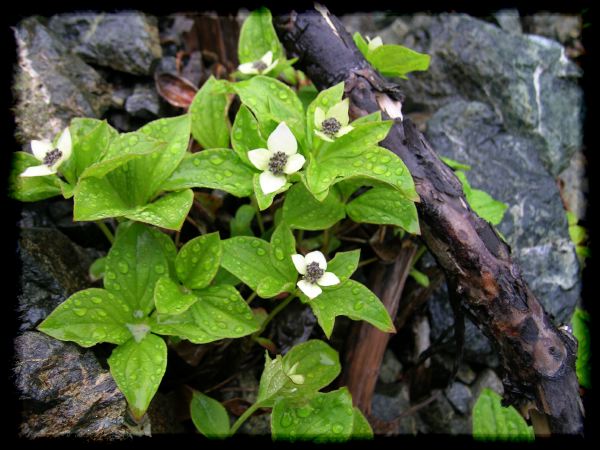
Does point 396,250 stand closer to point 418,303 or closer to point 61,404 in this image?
point 418,303

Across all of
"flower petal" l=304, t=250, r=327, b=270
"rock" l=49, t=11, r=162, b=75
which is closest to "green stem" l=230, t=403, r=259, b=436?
"flower petal" l=304, t=250, r=327, b=270

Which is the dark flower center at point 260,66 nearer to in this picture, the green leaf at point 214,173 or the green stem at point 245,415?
the green leaf at point 214,173

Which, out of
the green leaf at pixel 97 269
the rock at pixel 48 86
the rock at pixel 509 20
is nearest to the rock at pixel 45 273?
the green leaf at pixel 97 269

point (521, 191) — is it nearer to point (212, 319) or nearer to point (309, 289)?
point (309, 289)

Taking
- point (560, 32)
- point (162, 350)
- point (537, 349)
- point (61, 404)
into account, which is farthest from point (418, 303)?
point (560, 32)

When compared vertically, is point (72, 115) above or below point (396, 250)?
above
